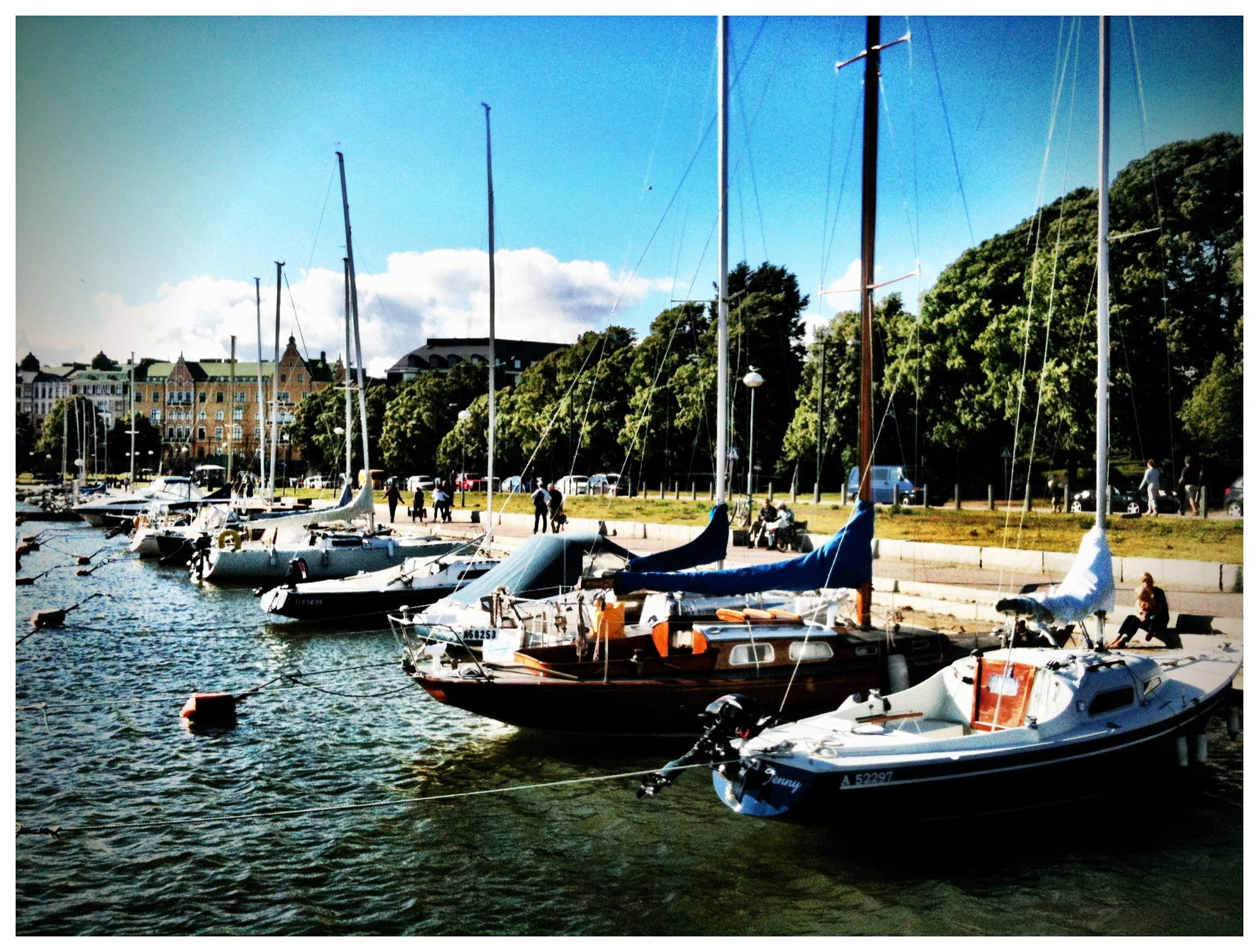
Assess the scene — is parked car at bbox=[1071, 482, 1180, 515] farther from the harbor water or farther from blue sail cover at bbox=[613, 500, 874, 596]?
the harbor water

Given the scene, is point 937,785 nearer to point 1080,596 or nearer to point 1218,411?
point 1080,596

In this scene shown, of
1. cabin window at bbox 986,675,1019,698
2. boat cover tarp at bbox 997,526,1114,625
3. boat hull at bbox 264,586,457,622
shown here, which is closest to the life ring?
boat hull at bbox 264,586,457,622

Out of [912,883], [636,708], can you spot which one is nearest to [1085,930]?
[912,883]

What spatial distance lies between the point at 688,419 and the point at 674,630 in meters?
34.0

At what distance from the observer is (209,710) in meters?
13.5

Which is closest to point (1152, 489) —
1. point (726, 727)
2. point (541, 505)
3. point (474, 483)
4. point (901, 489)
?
point (901, 489)

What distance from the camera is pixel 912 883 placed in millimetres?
8633

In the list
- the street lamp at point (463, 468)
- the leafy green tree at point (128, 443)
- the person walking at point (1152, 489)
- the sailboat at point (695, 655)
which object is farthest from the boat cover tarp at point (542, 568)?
the leafy green tree at point (128, 443)

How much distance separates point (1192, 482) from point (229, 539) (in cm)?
2486

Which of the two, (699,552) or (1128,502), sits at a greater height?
(1128,502)

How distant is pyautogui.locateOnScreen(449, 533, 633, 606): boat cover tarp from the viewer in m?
16.0

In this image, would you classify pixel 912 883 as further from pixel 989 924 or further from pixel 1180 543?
pixel 1180 543

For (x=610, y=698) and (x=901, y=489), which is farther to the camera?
(x=901, y=489)

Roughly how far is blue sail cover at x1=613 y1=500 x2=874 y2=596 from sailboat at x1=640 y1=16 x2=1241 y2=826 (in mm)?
1963
